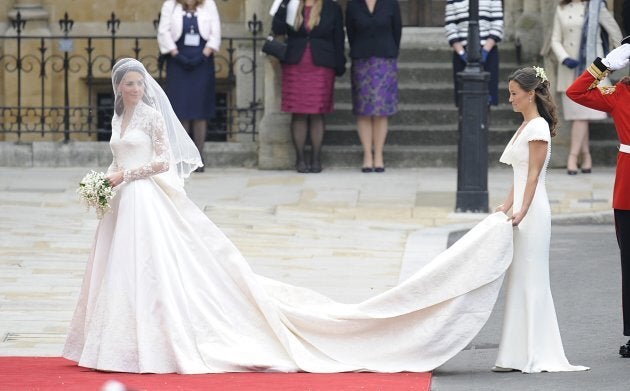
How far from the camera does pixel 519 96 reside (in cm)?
939

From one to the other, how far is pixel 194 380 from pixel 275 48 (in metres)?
9.69

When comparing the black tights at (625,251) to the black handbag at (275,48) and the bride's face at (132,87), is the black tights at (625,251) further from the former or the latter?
the black handbag at (275,48)

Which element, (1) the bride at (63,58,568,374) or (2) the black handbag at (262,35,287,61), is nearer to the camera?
(1) the bride at (63,58,568,374)

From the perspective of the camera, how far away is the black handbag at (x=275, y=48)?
18.2 m

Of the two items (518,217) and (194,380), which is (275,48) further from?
(194,380)

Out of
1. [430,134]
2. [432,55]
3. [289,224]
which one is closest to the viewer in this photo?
[289,224]

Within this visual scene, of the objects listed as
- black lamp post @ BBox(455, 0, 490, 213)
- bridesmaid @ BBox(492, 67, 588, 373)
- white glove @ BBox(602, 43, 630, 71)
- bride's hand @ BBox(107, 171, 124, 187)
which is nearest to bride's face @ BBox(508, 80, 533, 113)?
bridesmaid @ BBox(492, 67, 588, 373)

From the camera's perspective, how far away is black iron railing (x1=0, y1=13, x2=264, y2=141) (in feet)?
64.0

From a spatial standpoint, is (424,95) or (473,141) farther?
(424,95)

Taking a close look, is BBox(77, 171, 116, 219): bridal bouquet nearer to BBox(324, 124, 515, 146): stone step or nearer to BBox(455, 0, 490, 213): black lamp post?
BBox(455, 0, 490, 213): black lamp post

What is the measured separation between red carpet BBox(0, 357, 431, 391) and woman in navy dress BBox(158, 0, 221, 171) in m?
9.24

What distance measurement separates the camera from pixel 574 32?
61.1ft

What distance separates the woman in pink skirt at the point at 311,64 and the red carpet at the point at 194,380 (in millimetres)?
9202

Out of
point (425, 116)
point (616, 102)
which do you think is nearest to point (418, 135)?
point (425, 116)
